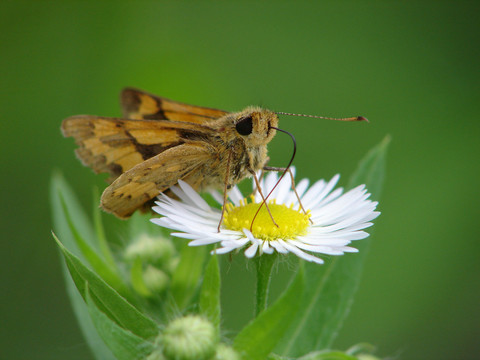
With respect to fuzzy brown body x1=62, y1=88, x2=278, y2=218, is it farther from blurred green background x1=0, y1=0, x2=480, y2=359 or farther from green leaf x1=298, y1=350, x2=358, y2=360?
blurred green background x1=0, y1=0, x2=480, y2=359

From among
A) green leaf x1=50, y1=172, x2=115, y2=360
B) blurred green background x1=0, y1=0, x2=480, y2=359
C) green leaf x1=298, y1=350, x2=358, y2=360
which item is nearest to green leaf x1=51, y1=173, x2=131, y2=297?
green leaf x1=50, y1=172, x2=115, y2=360

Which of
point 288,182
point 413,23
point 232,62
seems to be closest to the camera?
point 288,182

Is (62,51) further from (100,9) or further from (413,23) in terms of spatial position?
(413,23)

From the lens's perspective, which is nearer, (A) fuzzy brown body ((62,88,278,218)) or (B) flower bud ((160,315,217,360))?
(B) flower bud ((160,315,217,360))

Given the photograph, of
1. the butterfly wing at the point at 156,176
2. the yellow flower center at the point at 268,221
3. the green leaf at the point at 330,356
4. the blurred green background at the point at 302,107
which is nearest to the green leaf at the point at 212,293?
the green leaf at the point at 330,356

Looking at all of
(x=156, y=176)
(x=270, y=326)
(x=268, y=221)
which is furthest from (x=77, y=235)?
(x=270, y=326)

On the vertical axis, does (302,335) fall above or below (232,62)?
below

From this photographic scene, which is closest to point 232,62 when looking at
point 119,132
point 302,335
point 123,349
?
point 119,132

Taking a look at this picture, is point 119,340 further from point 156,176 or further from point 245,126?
point 245,126
